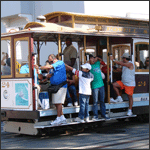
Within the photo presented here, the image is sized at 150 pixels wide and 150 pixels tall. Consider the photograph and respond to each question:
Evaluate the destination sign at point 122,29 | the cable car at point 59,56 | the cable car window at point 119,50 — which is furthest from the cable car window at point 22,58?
the cable car window at point 119,50

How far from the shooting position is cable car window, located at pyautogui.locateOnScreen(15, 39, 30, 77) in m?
9.45

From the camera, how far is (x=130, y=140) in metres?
8.88

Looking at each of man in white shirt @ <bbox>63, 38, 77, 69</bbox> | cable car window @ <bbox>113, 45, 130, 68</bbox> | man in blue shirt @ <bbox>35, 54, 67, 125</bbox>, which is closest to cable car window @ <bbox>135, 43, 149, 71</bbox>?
cable car window @ <bbox>113, 45, 130, 68</bbox>

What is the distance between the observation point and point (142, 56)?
11.8 meters

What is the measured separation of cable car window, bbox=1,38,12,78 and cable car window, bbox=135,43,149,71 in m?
4.30

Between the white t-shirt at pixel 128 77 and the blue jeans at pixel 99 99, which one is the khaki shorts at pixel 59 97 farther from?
the white t-shirt at pixel 128 77

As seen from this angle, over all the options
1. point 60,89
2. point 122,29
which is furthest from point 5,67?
point 122,29

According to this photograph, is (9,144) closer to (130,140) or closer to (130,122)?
(130,140)

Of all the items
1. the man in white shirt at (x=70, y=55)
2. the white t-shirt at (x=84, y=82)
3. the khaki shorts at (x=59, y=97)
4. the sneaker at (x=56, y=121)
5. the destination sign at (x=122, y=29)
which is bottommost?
the sneaker at (x=56, y=121)

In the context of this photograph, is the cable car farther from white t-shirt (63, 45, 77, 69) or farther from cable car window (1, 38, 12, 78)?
white t-shirt (63, 45, 77, 69)

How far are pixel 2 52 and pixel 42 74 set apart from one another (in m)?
1.37

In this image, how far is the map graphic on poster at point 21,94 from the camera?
938 centimetres

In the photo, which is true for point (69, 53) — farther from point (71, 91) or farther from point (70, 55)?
point (71, 91)

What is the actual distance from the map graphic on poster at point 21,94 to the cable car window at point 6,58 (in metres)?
0.52
